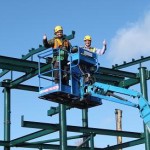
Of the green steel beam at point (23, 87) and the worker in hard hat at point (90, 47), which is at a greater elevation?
the green steel beam at point (23, 87)

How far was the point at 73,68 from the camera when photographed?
16.2 metres

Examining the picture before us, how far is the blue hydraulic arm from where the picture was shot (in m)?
14.1

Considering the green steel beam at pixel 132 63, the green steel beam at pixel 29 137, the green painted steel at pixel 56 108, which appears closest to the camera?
the green painted steel at pixel 56 108

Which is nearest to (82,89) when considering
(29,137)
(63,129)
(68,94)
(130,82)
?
(68,94)

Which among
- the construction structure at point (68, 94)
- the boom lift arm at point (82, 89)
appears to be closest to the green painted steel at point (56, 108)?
the construction structure at point (68, 94)

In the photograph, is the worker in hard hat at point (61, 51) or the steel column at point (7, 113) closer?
the worker in hard hat at point (61, 51)

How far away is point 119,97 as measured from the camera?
15453 millimetres

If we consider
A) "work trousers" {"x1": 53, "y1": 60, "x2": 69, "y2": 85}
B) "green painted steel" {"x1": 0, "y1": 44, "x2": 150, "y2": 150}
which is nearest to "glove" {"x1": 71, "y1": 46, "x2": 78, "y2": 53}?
"work trousers" {"x1": 53, "y1": 60, "x2": 69, "y2": 85}

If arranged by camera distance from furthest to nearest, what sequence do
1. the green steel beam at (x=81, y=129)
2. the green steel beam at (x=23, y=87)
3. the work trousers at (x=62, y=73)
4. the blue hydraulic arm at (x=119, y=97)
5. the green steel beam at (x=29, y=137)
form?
the green steel beam at (x=23, y=87), the green steel beam at (x=29, y=137), the green steel beam at (x=81, y=129), the work trousers at (x=62, y=73), the blue hydraulic arm at (x=119, y=97)

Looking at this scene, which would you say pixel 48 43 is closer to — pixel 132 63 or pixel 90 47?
pixel 90 47

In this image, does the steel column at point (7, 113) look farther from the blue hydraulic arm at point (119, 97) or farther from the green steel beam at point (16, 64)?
the blue hydraulic arm at point (119, 97)

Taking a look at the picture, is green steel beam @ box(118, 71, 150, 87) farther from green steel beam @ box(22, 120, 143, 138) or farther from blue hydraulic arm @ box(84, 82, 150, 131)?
blue hydraulic arm @ box(84, 82, 150, 131)

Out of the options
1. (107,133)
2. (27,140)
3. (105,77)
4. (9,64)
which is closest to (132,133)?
(107,133)

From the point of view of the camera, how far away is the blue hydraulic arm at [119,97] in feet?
46.4
